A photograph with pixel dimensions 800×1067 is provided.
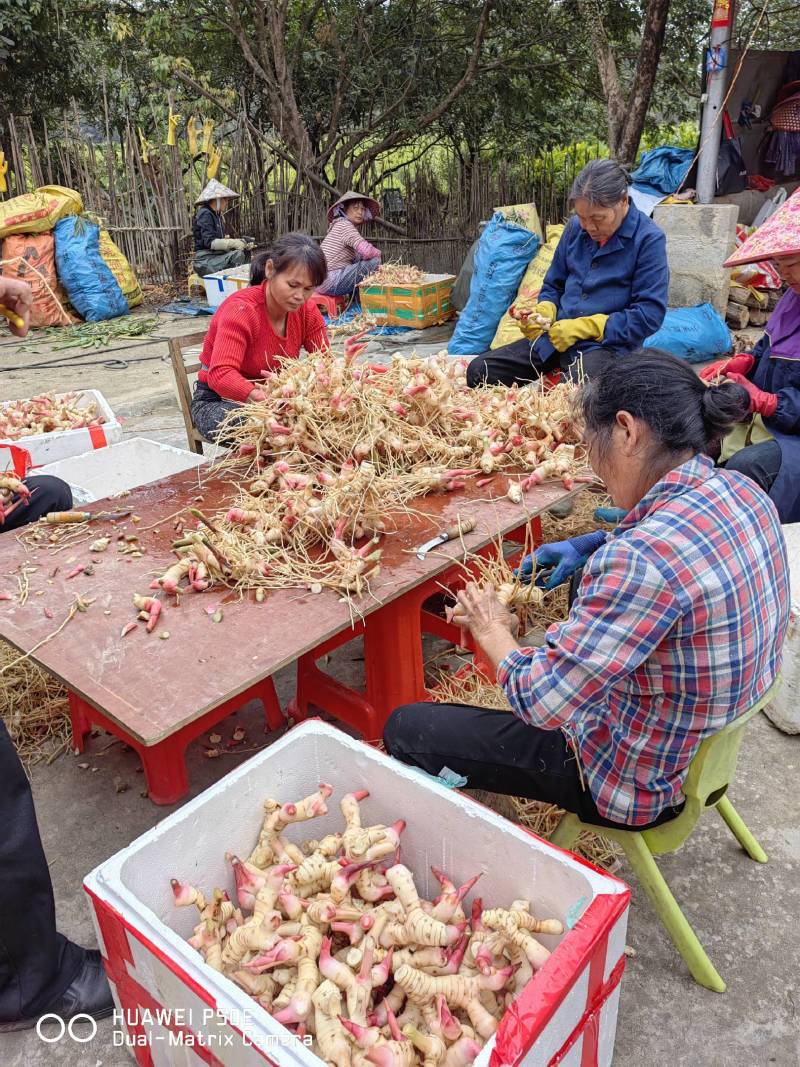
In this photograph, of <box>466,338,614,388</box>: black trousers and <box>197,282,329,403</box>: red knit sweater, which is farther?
<box>466,338,614,388</box>: black trousers

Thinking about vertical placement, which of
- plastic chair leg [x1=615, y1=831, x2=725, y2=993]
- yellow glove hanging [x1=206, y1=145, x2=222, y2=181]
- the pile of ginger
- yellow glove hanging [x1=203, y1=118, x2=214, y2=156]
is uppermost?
yellow glove hanging [x1=203, y1=118, x2=214, y2=156]

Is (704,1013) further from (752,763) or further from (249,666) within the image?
(249,666)

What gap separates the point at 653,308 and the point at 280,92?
310 inches

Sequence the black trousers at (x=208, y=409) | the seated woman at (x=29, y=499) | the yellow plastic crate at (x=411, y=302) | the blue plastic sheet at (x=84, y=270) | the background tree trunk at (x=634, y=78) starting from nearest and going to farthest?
1. the seated woman at (x=29, y=499)
2. the black trousers at (x=208, y=409)
3. the background tree trunk at (x=634, y=78)
4. the yellow plastic crate at (x=411, y=302)
5. the blue plastic sheet at (x=84, y=270)

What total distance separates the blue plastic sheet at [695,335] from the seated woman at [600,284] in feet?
6.81

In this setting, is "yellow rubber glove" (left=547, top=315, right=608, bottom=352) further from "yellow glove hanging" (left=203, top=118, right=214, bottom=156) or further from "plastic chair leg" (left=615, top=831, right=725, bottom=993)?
"yellow glove hanging" (left=203, top=118, right=214, bottom=156)

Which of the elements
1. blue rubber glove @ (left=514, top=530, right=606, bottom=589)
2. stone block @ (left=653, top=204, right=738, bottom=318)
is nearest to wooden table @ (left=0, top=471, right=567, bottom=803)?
blue rubber glove @ (left=514, top=530, right=606, bottom=589)

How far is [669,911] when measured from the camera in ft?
5.52

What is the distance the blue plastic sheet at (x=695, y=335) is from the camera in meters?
5.95

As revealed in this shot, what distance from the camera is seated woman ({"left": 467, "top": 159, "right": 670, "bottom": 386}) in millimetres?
3639

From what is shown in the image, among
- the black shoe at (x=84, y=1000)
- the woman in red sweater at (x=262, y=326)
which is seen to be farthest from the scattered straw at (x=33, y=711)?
the woman in red sweater at (x=262, y=326)

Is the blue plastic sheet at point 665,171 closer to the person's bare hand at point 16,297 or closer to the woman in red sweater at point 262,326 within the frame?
the woman in red sweater at point 262,326

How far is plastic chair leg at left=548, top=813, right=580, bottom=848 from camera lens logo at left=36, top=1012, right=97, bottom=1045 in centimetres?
110

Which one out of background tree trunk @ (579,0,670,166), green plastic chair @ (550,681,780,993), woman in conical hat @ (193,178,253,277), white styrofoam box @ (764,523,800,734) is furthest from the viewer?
woman in conical hat @ (193,178,253,277)
